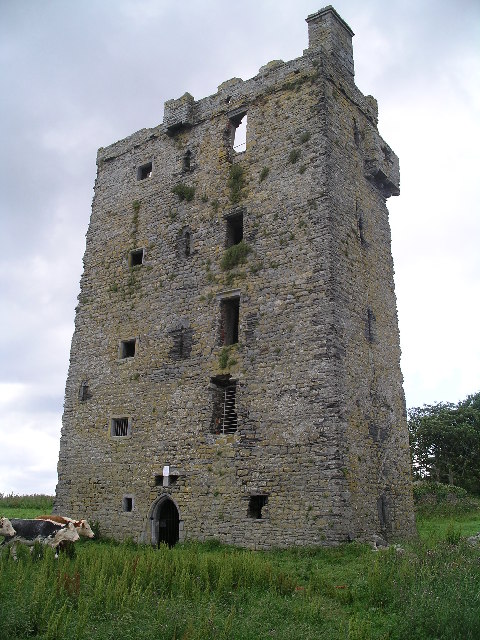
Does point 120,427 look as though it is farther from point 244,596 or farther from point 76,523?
point 244,596

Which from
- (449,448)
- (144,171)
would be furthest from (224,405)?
(449,448)

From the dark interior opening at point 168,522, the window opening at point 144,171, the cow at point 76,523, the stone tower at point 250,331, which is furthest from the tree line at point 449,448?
the cow at point 76,523

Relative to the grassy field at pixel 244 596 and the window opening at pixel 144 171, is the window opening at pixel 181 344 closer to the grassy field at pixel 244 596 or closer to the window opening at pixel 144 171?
the grassy field at pixel 244 596

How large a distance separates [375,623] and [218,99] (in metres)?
17.0

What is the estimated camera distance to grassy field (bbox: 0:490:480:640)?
7355 millimetres

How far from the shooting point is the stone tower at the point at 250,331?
573 inches

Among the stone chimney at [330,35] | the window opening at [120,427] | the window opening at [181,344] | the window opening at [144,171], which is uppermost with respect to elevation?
the stone chimney at [330,35]

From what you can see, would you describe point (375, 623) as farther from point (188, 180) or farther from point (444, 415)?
point (444, 415)

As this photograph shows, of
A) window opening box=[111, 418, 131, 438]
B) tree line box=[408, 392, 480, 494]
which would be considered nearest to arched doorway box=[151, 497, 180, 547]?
window opening box=[111, 418, 131, 438]

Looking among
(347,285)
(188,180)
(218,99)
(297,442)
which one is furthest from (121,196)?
(297,442)

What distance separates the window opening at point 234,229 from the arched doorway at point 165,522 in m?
8.01

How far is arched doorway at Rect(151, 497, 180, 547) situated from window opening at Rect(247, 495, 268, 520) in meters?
2.94

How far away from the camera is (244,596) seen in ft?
30.0

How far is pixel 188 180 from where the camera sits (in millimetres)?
19906
